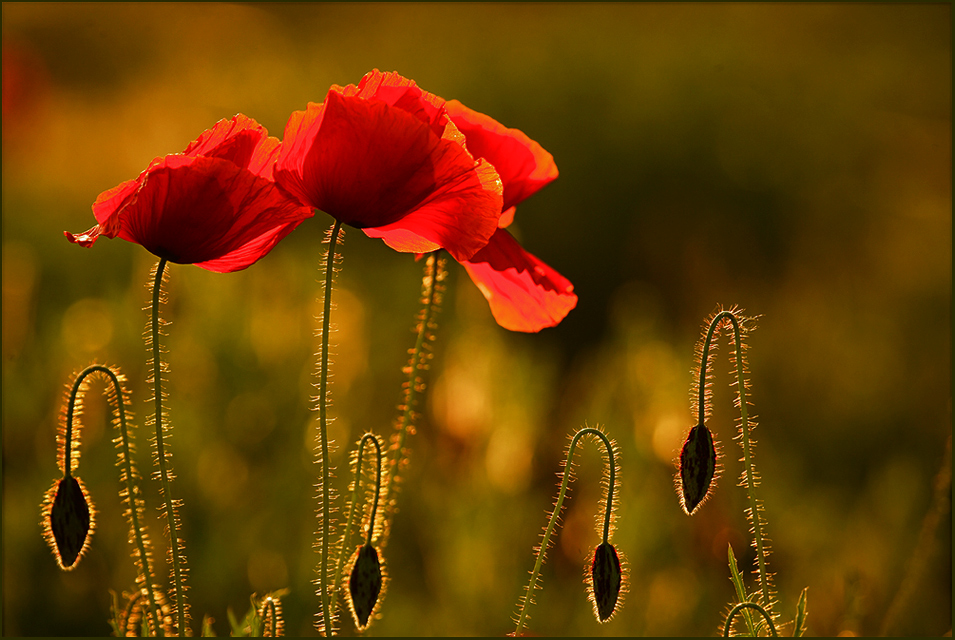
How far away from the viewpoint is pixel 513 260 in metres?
0.84

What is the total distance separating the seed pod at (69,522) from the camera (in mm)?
661

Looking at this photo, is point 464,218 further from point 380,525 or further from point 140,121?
point 140,121

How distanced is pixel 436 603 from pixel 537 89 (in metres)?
2.85

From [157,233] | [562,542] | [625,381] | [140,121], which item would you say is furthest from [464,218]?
[140,121]

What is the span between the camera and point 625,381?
6.96 feet

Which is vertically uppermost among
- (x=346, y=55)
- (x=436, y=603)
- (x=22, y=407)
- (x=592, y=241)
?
(x=346, y=55)

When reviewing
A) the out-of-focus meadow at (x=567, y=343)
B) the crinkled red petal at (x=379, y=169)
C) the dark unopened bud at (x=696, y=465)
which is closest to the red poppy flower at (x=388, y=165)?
the crinkled red petal at (x=379, y=169)

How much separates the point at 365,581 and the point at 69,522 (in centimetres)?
23

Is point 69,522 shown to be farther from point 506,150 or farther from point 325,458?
point 506,150

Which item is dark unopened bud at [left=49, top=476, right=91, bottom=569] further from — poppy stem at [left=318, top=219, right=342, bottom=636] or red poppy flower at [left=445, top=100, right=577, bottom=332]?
red poppy flower at [left=445, top=100, right=577, bottom=332]

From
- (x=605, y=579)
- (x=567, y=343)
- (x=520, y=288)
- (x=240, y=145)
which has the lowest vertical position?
(x=605, y=579)

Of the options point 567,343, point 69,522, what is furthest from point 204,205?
point 567,343

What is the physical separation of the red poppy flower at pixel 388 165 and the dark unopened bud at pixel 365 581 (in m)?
0.25

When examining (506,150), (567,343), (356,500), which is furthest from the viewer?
(567,343)
